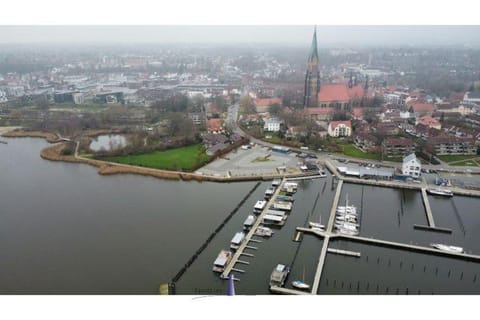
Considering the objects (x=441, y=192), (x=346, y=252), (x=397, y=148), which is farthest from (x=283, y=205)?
(x=397, y=148)

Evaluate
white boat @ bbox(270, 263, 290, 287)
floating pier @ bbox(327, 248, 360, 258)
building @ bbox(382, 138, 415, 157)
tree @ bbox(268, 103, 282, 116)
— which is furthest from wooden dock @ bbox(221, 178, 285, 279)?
tree @ bbox(268, 103, 282, 116)

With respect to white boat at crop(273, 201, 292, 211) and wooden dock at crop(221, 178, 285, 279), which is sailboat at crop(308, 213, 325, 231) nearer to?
white boat at crop(273, 201, 292, 211)

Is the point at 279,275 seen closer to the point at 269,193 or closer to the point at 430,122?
the point at 269,193

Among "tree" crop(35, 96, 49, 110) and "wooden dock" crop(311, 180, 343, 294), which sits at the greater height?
"tree" crop(35, 96, 49, 110)

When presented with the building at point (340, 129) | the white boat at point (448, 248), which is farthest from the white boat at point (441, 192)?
the building at point (340, 129)

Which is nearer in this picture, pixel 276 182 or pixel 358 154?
pixel 276 182

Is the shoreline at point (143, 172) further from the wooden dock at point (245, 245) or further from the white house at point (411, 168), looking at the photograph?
the white house at point (411, 168)
